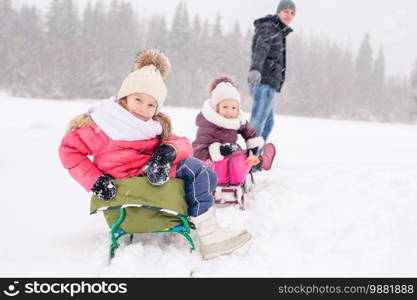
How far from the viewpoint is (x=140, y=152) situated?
8.96ft

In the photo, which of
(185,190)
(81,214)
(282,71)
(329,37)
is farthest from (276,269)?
(329,37)

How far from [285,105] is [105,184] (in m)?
42.8

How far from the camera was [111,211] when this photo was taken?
2590 mm

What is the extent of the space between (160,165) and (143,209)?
32 cm

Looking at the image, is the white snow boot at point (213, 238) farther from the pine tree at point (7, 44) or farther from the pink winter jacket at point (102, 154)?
the pine tree at point (7, 44)

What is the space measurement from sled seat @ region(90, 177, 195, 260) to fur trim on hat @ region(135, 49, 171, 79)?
0.91 metres

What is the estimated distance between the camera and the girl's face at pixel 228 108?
12.6 ft

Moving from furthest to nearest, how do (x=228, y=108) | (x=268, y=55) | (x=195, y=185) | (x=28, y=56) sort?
1. (x=28, y=56)
2. (x=268, y=55)
3. (x=228, y=108)
4. (x=195, y=185)

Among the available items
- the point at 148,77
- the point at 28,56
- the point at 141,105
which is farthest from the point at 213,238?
the point at 28,56

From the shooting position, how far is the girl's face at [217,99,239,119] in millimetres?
3850

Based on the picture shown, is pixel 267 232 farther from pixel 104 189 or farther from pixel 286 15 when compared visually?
pixel 286 15

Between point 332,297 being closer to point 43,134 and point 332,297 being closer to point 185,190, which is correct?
point 185,190

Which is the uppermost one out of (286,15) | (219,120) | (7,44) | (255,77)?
(286,15)

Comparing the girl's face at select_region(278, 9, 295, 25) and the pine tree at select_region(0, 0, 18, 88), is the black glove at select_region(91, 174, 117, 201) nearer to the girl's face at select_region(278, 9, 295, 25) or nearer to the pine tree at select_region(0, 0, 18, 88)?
the girl's face at select_region(278, 9, 295, 25)
